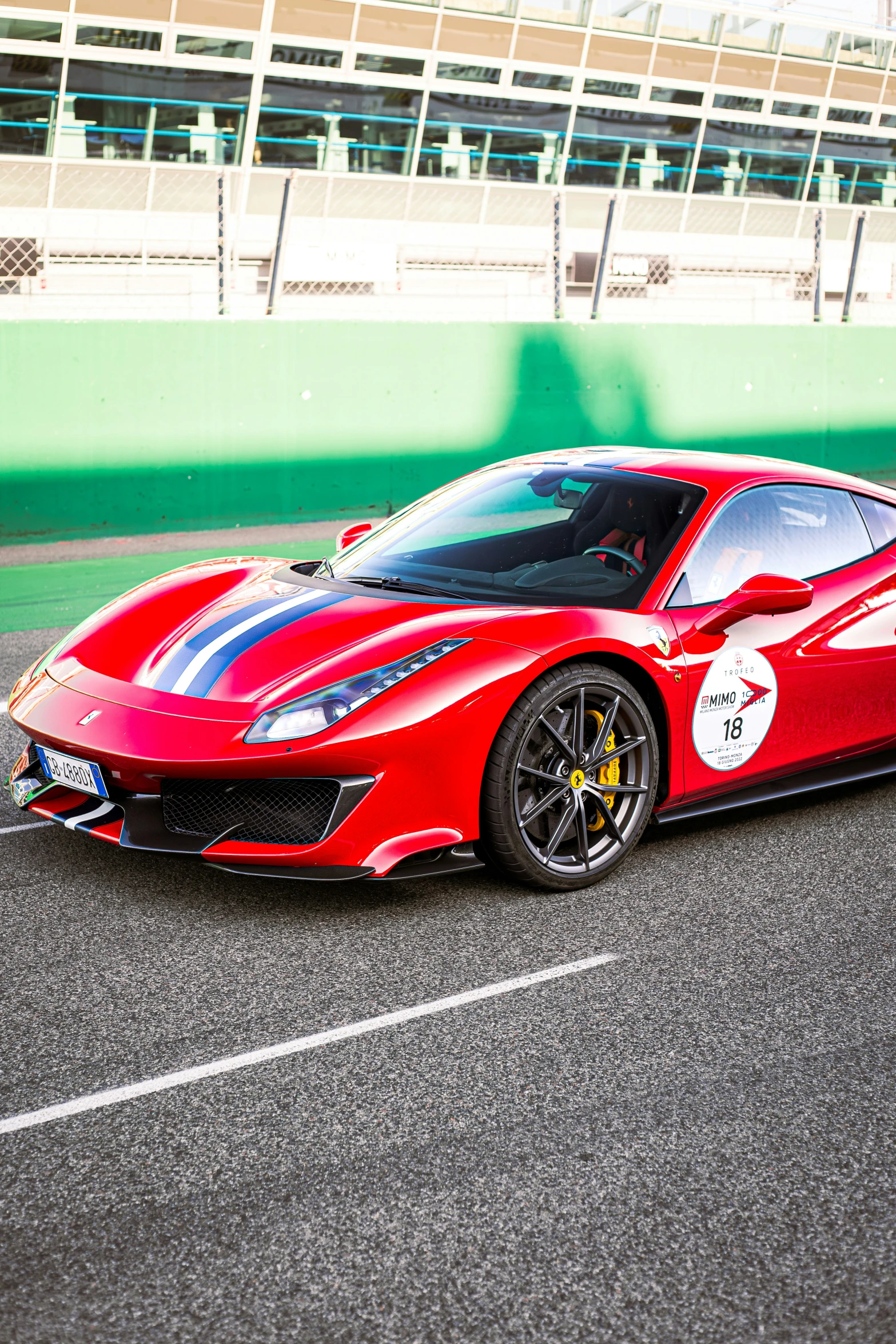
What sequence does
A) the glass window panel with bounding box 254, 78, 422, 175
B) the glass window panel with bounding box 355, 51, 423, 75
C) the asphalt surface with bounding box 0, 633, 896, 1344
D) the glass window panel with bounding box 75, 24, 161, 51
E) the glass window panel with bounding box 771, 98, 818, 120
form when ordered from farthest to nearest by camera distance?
1. the glass window panel with bounding box 771, 98, 818, 120
2. the glass window panel with bounding box 355, 51, 423, 75
3. the glass window panel with bounding box 254, 78, 422, 175
4. the glass window panel with bounding box 75, 24, 161, 51
5. the asphalt surface with bounding box 0, 633, 896, 1344

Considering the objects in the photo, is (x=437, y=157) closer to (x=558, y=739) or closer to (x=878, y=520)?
(x=878, y=520)

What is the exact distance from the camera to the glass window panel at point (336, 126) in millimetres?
25969

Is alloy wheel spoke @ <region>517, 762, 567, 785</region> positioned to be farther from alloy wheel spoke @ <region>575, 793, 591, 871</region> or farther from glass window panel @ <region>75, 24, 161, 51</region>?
glass window panel @ <region>75, 24, 161, 51</region>

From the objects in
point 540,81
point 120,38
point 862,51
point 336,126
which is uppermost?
point 862,51

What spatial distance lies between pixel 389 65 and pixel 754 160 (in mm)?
10714

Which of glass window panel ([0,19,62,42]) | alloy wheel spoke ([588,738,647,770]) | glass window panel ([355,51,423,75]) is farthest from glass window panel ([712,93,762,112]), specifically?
alloy wheel spoke ([588,738,647,770])

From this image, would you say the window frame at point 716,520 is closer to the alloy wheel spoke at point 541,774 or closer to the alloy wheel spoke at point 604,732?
the alloy wheel spoke at point 604,732

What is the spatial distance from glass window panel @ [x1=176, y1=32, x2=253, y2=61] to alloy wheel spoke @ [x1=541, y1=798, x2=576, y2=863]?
24.3m

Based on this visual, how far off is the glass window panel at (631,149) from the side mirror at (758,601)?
28.0 m

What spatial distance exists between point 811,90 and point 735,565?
33670 millimetres

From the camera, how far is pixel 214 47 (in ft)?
82.1

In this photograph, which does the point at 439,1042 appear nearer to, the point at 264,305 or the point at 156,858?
the point at 156,858

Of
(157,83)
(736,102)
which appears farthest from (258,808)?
(736,102)

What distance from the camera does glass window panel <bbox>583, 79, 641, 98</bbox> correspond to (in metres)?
30.5
